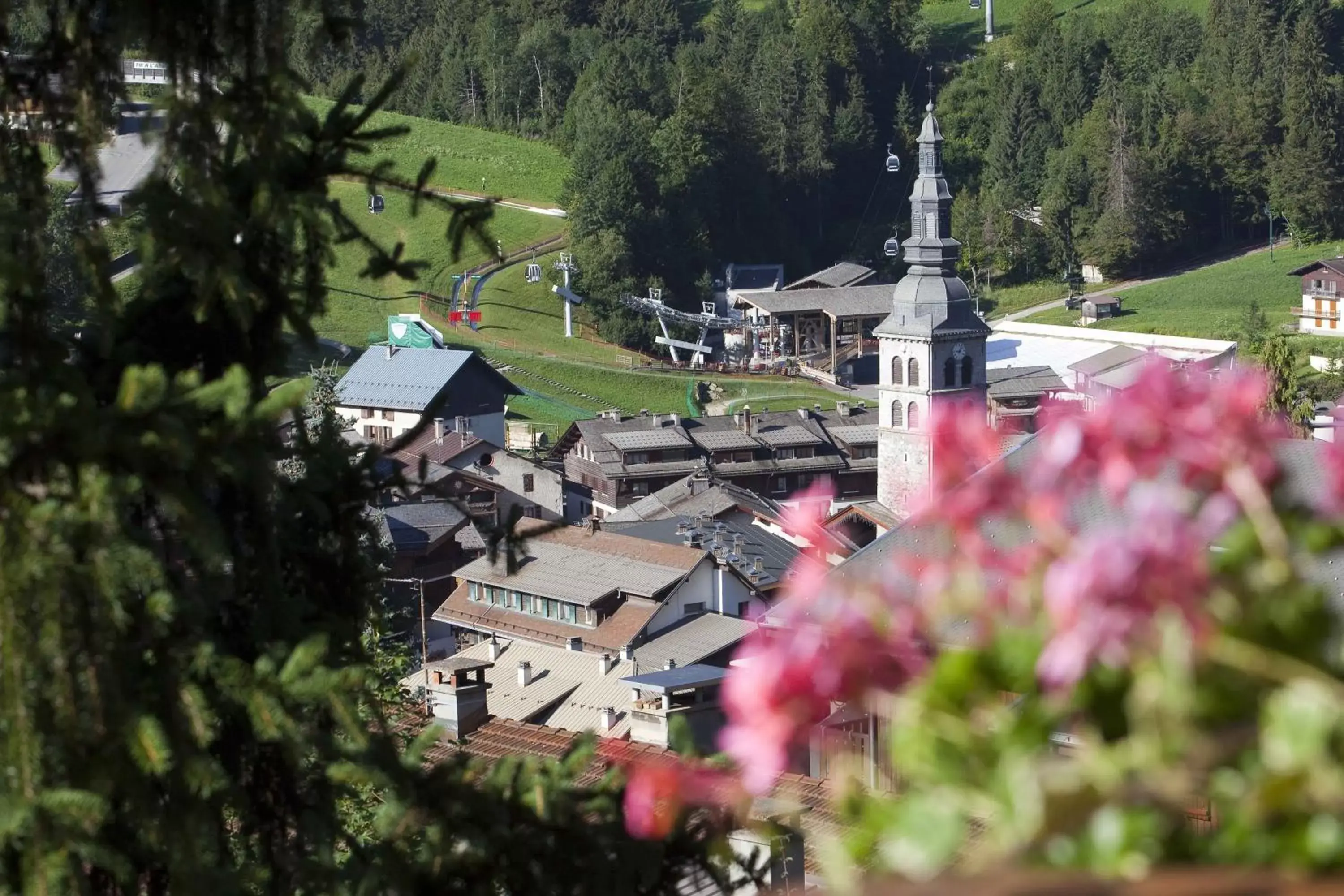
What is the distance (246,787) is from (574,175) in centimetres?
7625

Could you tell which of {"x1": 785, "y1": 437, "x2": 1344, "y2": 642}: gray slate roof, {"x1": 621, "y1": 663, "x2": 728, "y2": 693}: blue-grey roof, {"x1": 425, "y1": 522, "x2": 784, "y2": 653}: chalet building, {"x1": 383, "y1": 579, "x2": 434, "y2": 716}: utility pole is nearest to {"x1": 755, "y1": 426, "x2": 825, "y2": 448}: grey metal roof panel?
{"x1": 383, "y1": 579, "x2": 434, "y2": 716}: utility pole

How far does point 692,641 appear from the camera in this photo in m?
28.8

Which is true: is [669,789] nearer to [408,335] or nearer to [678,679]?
[678,679]

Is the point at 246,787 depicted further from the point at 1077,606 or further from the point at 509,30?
the point at 509,30

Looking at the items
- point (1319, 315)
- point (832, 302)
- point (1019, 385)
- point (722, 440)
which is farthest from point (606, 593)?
point (832, 302)

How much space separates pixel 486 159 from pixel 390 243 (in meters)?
24.3

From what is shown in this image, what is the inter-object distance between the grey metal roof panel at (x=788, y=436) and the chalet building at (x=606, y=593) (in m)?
17.5

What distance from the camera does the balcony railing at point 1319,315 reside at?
64062mm

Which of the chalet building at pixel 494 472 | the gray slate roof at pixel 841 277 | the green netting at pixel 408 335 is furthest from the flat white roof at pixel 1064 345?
the chalet building at pixel 494 472

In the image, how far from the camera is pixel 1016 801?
1.65 m

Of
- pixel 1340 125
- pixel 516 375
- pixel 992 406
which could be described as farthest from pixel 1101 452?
pixel 1340 125

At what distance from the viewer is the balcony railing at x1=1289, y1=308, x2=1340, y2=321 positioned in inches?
2522

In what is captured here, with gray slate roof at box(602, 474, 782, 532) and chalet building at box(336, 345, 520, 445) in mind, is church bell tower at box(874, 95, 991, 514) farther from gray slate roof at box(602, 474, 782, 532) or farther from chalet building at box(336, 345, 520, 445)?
chalet building at box(336, 345, 520, 445)

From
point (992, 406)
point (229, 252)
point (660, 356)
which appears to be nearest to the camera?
point (229, 252)
